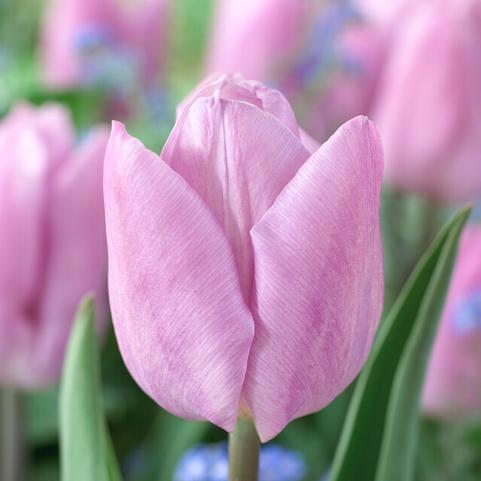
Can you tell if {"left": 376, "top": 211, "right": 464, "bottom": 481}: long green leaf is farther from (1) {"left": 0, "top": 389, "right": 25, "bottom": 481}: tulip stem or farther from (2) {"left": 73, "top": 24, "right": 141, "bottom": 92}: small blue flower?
(2) {"left": 73, "top": 24, "right": 141, "bottom": 92}: small blue flower

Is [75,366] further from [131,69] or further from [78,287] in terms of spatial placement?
[131,69]

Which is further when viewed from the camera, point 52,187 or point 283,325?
point 52,187

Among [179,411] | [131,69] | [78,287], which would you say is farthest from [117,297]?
[131,69]

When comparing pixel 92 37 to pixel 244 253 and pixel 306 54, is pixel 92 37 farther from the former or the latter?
pixel 244 253

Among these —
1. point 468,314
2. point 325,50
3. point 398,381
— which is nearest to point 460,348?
point 468,314

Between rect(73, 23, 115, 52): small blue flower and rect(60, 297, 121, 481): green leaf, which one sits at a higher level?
rect(73, 23, 115, 52): small blue flower

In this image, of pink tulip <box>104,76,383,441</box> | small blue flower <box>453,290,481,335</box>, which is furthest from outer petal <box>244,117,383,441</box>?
small blue flower <box>453,290,481,335</box>
